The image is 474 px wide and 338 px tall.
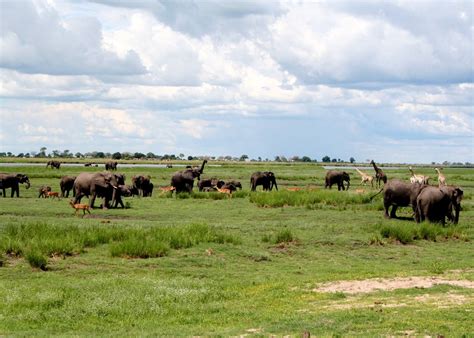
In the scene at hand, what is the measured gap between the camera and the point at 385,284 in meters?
17.4

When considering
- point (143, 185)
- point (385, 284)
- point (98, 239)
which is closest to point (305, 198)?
point (143, 185)

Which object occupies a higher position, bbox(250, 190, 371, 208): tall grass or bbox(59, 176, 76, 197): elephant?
bbox(59, 176, 76, 197): elephant

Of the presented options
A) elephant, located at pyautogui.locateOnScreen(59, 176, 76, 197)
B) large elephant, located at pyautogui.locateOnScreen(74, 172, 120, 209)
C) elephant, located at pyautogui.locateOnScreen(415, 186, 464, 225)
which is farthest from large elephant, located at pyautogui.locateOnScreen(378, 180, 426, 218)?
elephant, located at pyautogui.locateOnScreen(59, 176, 76, 197)

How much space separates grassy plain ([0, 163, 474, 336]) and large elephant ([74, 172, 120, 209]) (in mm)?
2175

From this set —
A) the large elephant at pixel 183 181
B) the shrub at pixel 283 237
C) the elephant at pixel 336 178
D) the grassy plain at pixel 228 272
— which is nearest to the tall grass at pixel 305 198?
the grassy plain at pixel 228 272

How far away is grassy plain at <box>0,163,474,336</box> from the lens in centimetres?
1397

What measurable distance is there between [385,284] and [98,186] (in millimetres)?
22844

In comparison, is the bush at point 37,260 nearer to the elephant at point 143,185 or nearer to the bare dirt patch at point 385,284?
the bare dirt patch at point 385,284

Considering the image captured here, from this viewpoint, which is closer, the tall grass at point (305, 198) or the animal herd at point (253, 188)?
the animal herd at point (253, 188)

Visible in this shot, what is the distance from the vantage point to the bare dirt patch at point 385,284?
16.9m

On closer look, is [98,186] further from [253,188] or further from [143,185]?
[253,188]

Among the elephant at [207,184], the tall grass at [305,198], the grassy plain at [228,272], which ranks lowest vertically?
the grassy plain at [228,272]

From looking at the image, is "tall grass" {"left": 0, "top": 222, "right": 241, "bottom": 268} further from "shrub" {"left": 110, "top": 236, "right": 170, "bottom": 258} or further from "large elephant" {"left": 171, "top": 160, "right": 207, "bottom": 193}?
"large elephant" {"left": 171, "top": 160, "right": 207, "bottom": 193}

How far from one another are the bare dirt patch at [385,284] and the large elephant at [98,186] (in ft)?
70.5
